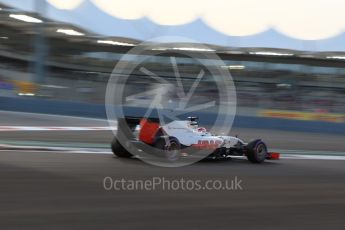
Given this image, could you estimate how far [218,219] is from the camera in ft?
15.8

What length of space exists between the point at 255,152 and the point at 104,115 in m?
14.5

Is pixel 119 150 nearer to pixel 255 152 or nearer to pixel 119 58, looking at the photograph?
pixel 255 152

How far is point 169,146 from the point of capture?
8531mm

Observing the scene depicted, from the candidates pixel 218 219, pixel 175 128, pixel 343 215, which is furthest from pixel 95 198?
pixel 175 128

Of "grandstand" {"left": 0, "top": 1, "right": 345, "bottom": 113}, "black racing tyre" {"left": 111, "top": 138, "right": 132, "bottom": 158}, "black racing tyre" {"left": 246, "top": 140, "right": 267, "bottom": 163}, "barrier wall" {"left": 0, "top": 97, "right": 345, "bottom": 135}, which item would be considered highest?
"grandstand" {"left": 0, "top": 1, "right": 345, "bottom": 113}

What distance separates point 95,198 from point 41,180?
110 cm

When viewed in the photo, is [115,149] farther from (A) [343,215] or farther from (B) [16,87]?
(B) [16,87]

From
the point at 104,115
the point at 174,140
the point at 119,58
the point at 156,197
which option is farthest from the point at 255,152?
the point at 119,58

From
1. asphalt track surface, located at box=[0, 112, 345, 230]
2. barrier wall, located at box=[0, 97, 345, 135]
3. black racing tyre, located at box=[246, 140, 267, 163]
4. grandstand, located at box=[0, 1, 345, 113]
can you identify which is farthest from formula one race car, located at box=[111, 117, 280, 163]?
grandstand, located at box=[0, 1, 345, 113]

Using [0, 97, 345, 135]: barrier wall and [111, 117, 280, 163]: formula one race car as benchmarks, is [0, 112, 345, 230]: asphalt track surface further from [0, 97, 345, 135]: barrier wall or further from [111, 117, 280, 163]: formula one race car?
[0, 97, 345, 135]: barrier wall

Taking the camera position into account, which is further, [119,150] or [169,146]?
[119,150]

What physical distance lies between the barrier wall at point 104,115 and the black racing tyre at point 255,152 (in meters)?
13.3

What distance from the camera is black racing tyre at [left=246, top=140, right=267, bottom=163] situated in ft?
30.8

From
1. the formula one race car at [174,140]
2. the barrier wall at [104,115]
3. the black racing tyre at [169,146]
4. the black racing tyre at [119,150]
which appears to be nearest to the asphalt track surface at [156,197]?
the black racing tyre at [119,150]
